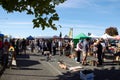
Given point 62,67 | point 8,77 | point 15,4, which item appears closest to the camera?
point 15,4

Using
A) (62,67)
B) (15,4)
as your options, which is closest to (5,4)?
(15,4)

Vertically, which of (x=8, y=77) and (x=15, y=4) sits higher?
(x=15, y=4)

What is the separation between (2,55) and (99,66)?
7.04 metres

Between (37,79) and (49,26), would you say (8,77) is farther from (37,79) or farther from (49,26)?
(49,26)

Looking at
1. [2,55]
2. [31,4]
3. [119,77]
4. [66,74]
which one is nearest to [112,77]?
[119,77]

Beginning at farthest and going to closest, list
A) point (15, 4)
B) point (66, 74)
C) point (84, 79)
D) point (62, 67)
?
point (62, 67)
point (66, 74)
point (84, 79)
point (15, 4)

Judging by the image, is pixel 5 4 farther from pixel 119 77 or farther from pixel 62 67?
pixel 62 67

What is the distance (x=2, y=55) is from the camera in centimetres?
2856

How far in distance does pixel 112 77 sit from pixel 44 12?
21.3 ft

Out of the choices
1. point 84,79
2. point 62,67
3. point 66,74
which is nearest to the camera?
point 84,79

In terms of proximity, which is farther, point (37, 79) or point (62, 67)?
point (62, 67)

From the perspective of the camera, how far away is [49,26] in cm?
1697

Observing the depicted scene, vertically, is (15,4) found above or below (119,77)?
above

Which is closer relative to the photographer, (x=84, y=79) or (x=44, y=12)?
(x=44, y=12)
